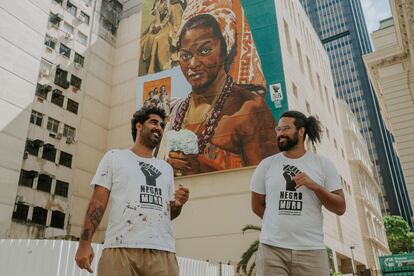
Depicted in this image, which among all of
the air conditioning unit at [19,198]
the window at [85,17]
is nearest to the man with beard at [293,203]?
the air conditioning unit at [19,198]

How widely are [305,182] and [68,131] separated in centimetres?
3282

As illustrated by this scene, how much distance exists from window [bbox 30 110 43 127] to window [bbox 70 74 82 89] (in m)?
5.11

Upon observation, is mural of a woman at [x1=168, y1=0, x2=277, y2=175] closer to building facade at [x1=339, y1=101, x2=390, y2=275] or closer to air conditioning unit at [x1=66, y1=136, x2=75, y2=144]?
air conditioning unit at [x1=66, y1=136, x2=75, y2=144]

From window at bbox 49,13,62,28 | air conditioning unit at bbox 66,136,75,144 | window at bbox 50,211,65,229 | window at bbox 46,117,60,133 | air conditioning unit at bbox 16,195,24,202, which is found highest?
window at bbox 49,13,62,28

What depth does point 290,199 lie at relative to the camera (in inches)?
146

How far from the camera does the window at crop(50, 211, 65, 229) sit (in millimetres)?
29953

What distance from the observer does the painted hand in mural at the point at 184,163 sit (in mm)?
28219

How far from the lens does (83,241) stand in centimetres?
334

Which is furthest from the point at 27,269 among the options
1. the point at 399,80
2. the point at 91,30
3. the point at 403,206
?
the point at 403,206

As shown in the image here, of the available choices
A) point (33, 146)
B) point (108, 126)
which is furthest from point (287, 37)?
point (33, 146)

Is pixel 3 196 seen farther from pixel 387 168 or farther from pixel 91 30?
pixel 387 168

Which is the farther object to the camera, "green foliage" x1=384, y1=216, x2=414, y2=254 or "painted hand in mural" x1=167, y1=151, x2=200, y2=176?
"green foliage" x1=384, y1=216, x2=414, y2=254

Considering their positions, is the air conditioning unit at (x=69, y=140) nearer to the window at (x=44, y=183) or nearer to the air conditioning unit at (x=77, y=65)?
the window at (x=44, y=183)

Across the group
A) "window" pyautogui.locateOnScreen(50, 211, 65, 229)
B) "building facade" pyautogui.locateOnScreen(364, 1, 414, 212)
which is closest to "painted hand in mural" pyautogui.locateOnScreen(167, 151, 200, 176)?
"window" pyautogui.locateOnScreen(50, 211, 65, 229)
